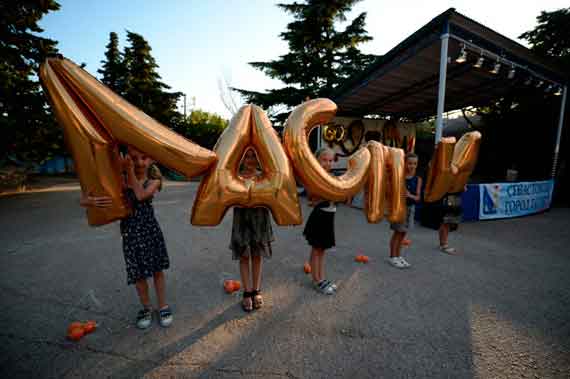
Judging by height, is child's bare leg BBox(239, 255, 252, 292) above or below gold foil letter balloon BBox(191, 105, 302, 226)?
below

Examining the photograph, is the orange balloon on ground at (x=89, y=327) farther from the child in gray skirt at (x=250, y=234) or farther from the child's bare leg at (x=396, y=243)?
the child's bare leg at (x=396, y=243)

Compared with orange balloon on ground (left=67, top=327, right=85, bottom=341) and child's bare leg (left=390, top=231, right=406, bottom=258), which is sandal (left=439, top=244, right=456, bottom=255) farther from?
orange balloon on ground (left=67, top=327, right=85, bottom=341)

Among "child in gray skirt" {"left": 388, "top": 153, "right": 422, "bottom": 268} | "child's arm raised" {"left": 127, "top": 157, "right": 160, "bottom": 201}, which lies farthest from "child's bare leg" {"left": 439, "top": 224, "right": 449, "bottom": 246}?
"child's arm raised" {"left": 127, "top": 157, "right": 160, "bottom": 201}

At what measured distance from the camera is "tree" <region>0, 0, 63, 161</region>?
740 centimetres

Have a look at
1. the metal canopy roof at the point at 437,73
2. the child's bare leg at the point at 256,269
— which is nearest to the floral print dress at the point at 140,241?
the child's bare leg at the point at 256,269

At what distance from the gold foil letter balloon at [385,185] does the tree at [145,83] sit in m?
23.7

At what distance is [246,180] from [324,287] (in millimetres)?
1988

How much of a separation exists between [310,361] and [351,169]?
61.4 inches

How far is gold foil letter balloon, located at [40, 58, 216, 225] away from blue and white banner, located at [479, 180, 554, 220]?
296 inches

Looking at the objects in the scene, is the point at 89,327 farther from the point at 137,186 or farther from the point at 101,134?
the point at 101,134

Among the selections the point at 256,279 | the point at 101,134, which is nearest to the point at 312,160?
the point at 101,134

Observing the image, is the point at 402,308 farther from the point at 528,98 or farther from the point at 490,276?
the point at 528,98

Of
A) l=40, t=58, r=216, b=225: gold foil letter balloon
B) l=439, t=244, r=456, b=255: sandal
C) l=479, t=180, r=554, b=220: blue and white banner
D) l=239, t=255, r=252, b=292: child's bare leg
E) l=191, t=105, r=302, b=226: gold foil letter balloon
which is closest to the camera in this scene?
l=40, t=58, r=216, b=225: gold foil letter balloon

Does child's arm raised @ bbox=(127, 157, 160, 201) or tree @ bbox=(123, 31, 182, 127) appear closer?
child's arm raised @ bbox=(127, 157, 160, 201)
